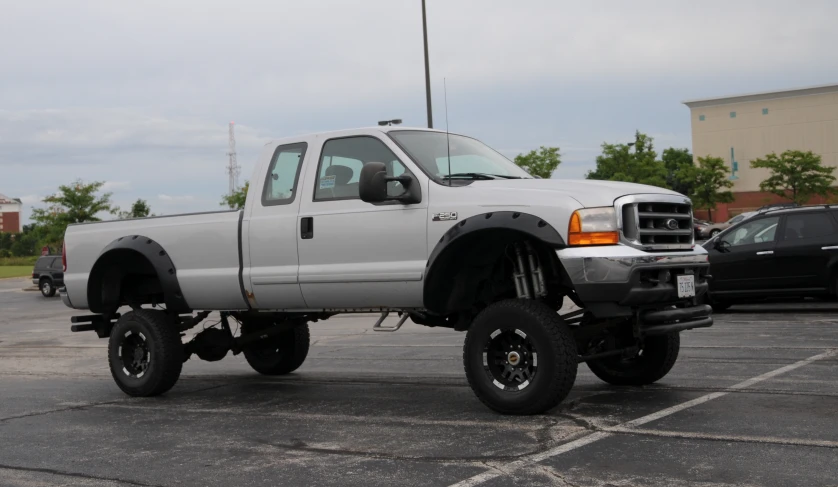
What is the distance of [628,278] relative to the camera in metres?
6.75

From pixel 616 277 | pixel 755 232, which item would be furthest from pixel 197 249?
pixel 755 232

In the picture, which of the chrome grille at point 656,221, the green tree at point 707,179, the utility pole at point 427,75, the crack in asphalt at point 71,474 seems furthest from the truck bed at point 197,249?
the green tree at point 707,179

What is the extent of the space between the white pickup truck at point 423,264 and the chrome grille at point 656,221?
2cm

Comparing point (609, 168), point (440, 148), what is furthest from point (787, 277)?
point (609, 168)

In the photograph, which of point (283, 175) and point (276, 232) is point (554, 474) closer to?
point (276, 232)

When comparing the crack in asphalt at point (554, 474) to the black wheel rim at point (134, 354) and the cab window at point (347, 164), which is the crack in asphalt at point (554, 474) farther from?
the black wheel rim at point (134, 354)

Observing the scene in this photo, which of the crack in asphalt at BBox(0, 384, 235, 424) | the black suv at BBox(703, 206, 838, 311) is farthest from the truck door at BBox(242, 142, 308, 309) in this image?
the black suv at BBox(703, 206, 838, 311)

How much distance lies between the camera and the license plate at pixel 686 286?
7156 mm

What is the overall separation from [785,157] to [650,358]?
65335mm

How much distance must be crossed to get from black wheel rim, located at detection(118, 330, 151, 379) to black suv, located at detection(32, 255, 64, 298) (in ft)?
97.1

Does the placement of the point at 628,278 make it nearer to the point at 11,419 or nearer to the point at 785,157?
the point at 11,419

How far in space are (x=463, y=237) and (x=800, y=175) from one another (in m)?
Result: 63.5

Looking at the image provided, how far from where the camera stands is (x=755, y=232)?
53.6 feet

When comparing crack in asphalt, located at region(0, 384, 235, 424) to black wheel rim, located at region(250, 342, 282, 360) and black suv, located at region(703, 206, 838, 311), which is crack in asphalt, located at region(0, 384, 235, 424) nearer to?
black wheel rim, located at region(250, 342, 282, 360)
